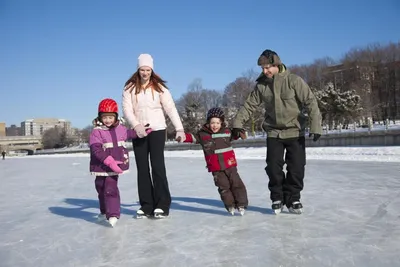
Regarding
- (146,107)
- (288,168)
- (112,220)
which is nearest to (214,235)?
(112,220)

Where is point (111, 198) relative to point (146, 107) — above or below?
below

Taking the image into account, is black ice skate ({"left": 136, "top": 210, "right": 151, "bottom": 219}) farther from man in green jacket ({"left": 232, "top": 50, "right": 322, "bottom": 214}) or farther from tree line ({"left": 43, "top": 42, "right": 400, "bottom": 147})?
tree line ({"left": 43, "top": 42, "right": 400, "bottom": 147})

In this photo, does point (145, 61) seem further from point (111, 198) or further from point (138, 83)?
point (111, 198)

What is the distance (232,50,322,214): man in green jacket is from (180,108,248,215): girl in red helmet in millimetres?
222

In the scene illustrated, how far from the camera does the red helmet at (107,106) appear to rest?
3572 millimetres

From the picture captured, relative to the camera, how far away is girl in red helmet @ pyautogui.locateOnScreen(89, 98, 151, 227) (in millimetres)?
3498

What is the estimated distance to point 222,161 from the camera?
387 centimetres

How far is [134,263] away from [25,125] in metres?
198

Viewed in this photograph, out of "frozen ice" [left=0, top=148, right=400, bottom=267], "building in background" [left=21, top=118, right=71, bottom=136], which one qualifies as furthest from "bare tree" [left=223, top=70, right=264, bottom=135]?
"building in background" [left=21, top=118, right=71, bottom=136]

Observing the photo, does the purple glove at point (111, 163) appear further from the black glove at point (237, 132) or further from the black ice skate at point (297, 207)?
the black ice skate at point (297, 207)

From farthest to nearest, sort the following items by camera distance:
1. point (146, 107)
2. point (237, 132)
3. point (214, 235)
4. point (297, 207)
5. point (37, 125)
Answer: point (37, 125)
point (237, 132)
point (146, 107)
point (297, 207)
point (214, 235)

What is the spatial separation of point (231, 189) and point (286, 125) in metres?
0.86

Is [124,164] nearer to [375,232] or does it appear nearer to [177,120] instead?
[177,120]

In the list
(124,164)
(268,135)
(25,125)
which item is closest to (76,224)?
(124,164)
